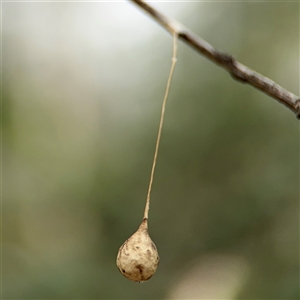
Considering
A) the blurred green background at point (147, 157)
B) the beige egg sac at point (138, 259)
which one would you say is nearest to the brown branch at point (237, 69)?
the beige egg sac at point (138, 259)

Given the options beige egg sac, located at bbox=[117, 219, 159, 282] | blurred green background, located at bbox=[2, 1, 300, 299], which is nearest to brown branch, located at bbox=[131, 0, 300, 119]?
beige egg sac, located at bbox=[117, 219, 159, 282]

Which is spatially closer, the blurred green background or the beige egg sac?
the beige egg sac

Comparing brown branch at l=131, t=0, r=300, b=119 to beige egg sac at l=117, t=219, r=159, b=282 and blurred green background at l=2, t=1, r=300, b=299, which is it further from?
blurred green background at l=2, t=1, r=300, b=299

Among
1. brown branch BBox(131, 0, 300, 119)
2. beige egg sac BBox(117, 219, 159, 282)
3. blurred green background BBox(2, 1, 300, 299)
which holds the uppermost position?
blurred green background BBox(2, 1, 300, 299)

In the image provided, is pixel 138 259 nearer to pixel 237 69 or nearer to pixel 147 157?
pixel 237 69

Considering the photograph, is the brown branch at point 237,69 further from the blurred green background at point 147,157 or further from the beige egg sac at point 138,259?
the blurred green background at point 147,157

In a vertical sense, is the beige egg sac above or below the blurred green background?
below
